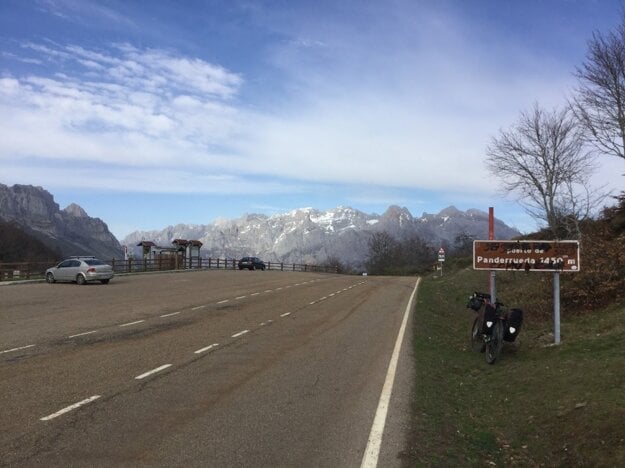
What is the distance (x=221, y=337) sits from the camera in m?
12.3

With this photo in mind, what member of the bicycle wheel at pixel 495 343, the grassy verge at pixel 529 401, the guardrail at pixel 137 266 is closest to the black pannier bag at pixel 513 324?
the bicycle wheel at pixel 495 343

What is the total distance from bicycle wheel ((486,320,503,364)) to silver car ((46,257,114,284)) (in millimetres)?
24561

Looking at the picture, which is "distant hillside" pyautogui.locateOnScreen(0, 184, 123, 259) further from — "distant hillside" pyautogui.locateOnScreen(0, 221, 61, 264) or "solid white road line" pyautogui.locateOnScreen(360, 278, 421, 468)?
"solid white road line" pyautogui.locateOnScreen(360, 278, 421, 468)

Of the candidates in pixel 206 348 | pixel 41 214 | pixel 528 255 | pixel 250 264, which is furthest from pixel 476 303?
pixel 41 214

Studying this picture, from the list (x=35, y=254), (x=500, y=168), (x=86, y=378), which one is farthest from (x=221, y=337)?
(x=35, y=254)

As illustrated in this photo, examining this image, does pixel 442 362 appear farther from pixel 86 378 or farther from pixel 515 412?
pixel 86 378

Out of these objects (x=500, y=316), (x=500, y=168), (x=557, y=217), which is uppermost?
(x=500, y=168)

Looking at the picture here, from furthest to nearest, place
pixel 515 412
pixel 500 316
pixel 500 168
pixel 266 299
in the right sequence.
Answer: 1. pixel 500 168
2. pixel 266 299
3. pixel 500 316
4. pixel 515 412

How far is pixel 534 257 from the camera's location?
11430 mm

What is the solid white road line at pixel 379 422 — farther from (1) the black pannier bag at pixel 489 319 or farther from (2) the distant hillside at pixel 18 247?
(2) the distant hillside at pixel 18 247

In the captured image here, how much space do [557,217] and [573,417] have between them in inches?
897

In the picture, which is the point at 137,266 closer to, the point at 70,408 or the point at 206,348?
the point at 206,348

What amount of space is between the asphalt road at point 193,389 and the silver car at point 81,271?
14.0 metres

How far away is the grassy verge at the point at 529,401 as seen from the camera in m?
5.48
